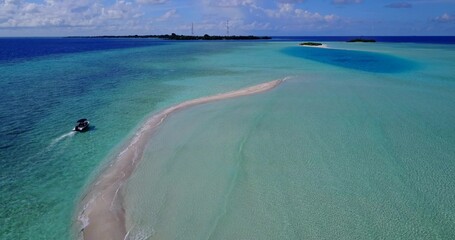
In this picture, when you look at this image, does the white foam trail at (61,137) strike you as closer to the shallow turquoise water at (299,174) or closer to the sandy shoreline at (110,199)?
the sandy shoreline at (110,199)

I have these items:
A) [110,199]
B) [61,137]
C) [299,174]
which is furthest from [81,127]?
[299,174]

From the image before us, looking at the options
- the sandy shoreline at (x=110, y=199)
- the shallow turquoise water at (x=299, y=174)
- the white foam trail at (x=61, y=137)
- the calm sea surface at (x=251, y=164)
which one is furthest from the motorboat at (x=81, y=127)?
the shallow turquoise water at (x=299, y=174)

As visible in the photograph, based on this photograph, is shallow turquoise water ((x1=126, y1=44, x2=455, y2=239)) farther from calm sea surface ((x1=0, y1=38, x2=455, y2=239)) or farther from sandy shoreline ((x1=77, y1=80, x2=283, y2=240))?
sandy shoreline ((x1=77, y1=80, x2=283, y2=240))

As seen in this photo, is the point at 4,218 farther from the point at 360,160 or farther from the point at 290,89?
the point at 290,89

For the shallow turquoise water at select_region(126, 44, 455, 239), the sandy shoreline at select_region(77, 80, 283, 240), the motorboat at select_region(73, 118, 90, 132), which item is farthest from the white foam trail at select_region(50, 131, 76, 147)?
the shallow turquoise water at select_region(126, 44, 455, 239)

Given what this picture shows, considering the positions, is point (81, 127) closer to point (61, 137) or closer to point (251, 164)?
point (61, 137)

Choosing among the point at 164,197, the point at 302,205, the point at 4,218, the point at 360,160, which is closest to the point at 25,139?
the point at 4,218
